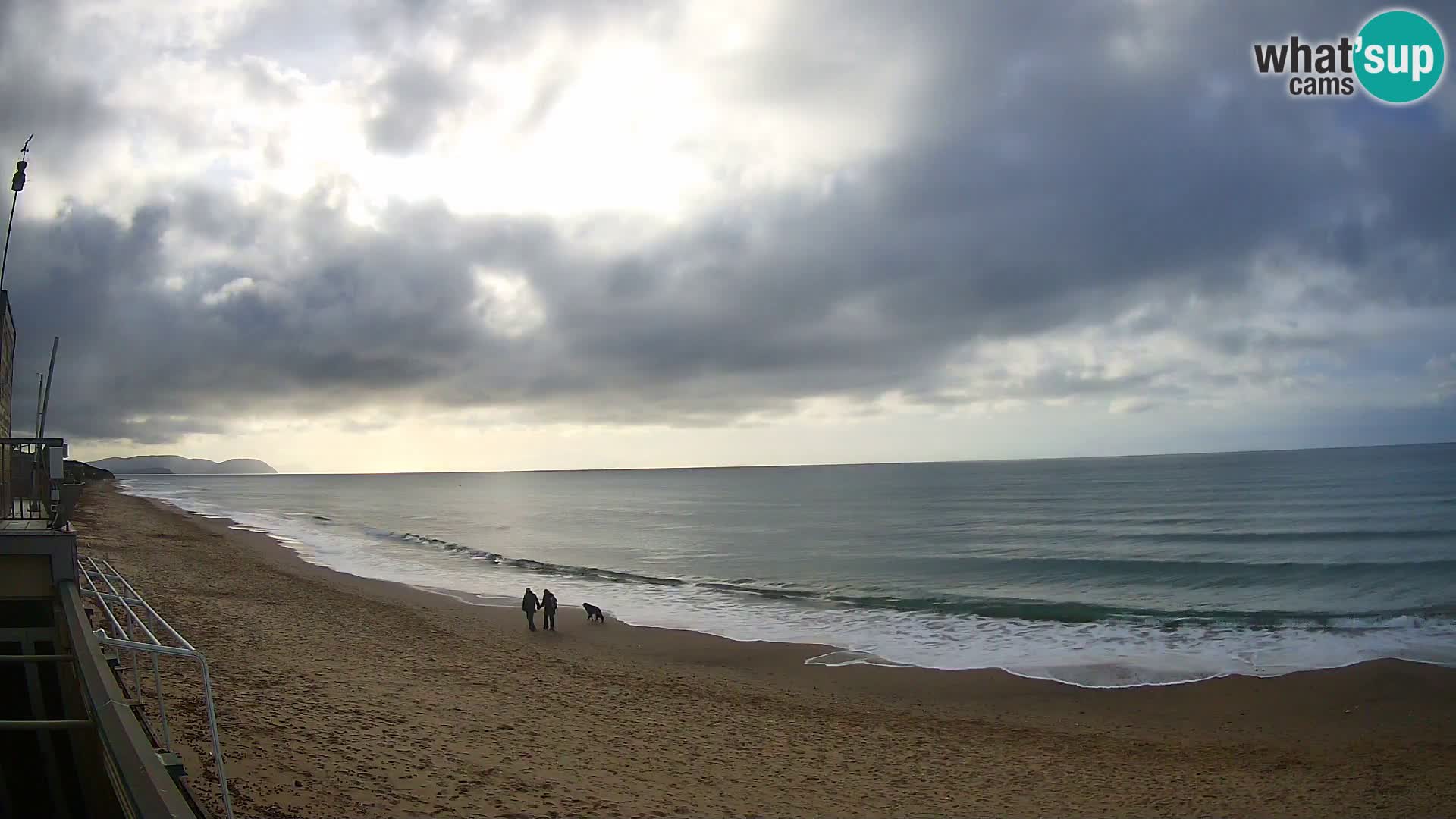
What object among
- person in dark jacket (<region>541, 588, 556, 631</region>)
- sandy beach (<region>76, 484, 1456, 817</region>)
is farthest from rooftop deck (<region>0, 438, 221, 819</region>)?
person in dark jacket (<region>541, 588, 556, 631</region>)

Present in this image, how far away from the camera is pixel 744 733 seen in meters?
12.2

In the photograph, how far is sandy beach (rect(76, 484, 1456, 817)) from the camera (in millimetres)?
9023

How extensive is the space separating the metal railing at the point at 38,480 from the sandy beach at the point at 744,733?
3480 mm

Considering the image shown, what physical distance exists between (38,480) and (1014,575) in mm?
Result: 29262

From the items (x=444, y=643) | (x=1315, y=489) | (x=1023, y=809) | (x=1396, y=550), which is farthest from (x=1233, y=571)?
(x=1315, y=489)

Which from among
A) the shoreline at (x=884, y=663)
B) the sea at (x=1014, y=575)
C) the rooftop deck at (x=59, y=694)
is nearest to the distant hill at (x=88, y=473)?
the sea at (x=1014, y=575)

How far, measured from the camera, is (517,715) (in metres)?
12.2

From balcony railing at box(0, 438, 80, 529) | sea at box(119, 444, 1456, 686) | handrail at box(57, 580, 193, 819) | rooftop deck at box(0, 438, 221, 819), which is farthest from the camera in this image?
sea at box(119, 444, 1456, 686)

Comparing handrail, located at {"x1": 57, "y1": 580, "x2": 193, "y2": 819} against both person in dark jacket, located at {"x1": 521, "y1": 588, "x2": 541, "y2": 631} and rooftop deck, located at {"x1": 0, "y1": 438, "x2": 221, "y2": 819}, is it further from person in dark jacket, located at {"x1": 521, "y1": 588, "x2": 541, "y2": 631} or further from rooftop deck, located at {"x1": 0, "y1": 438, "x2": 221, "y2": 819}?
person in dark jacket, located at {"x1": 521, "y1": 588, "x2": 541, "y2": 631}

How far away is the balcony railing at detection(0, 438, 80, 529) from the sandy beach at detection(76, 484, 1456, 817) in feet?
10.8

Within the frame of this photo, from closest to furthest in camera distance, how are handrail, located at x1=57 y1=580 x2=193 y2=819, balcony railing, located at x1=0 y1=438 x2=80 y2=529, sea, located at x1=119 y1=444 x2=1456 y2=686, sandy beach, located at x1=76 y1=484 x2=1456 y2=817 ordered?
1. handrail, located at x1=57 y1=580 x2=193 y2=819
2. sandy beach, located at x1=76 y1=484 x2=1456 y2=817
3. balcony railing, located at x1=0 y1=438 x2=80 y2=529
4. sea, located at x1=119 y1=444 x2=1456 y2=686

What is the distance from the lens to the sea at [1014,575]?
1866 cm

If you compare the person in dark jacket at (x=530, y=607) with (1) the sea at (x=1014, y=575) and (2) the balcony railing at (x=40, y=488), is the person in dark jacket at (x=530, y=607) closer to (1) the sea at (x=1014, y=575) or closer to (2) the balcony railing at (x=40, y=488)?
(1) the sea at (x=1014, y=575)

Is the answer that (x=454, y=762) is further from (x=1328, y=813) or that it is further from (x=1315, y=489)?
(x=1315, y=489)
